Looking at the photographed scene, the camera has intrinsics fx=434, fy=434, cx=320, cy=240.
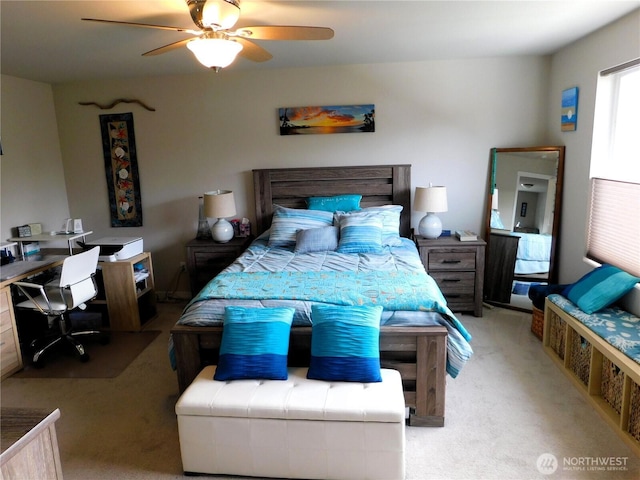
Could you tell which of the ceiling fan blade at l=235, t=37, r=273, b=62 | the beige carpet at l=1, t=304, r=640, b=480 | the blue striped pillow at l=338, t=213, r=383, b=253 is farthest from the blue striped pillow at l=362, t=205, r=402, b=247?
the ceiling fan blade at l=235, t=37, r=273, b=62

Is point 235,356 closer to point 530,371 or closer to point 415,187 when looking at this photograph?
point 530,371

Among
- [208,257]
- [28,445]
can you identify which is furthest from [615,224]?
[28,445]

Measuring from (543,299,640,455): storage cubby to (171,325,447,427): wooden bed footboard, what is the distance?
878 millimetres

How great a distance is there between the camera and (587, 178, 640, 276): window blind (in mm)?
2762

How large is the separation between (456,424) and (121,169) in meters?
3.86

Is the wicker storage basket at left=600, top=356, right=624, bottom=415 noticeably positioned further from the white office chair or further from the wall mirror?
the white office chair

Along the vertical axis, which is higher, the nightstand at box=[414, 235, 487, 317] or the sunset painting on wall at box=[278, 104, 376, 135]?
the sunset painting on wall at box=[278, 104, 376, 135]

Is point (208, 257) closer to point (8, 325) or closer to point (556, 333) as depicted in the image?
point (8, 325)

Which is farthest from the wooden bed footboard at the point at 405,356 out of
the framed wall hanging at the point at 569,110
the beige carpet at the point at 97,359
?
the framed wall hanging at the point at 569,110

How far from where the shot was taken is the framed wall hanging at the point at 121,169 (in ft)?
14.2

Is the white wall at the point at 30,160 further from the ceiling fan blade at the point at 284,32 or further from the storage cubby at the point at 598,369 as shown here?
the storage cubby at the point at 598,369

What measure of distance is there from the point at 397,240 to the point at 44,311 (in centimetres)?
275

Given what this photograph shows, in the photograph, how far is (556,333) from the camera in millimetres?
3043

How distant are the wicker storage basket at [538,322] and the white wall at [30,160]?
14.6 ft
